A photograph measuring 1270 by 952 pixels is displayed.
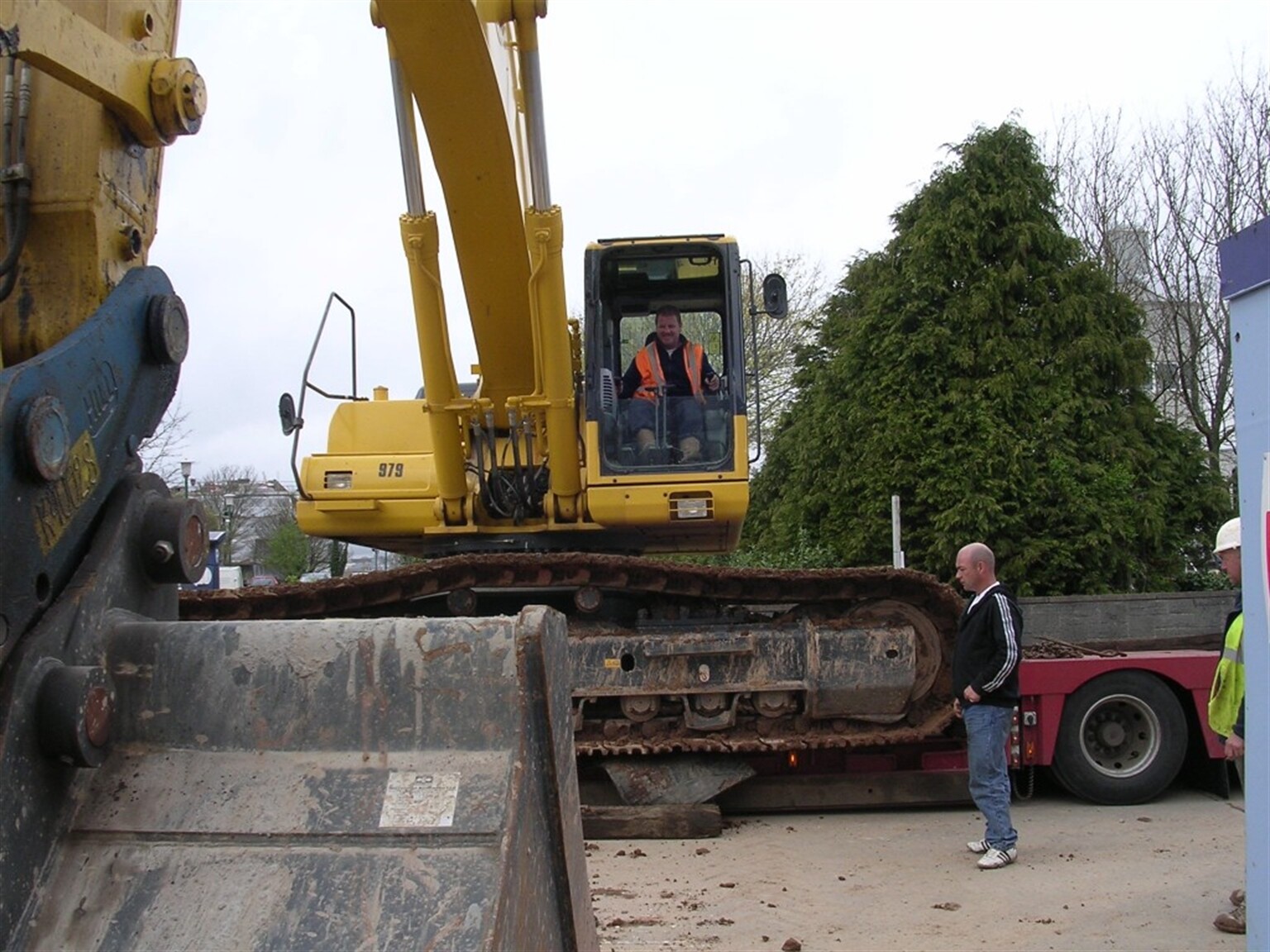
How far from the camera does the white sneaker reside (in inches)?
230

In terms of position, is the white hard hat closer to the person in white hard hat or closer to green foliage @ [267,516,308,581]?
the person in white hard hat

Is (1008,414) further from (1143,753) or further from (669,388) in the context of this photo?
(669,388)

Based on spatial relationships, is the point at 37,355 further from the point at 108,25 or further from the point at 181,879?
the point at 181,879

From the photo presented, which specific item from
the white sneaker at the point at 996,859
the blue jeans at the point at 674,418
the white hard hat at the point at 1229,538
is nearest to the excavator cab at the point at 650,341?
the blue jeans at the point at 674,418

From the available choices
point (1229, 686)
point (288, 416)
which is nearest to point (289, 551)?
point (288, 416)

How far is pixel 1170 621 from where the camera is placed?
10234mm

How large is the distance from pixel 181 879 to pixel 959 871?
14.6ft

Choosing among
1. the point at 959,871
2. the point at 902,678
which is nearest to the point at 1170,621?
the point at 902,678

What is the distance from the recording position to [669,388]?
746cm

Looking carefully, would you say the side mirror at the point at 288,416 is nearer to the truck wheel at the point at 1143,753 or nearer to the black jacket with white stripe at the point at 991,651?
the black jacket with white stripe at the point at 991,651

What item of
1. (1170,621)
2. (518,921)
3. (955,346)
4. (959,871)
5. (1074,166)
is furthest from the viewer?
(1074,166)

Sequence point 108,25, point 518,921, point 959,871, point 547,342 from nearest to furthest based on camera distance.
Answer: point 518,921, point 108,25, point 959,871, point 547,342

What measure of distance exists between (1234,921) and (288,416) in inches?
214

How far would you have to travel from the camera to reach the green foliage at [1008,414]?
48.2ft
